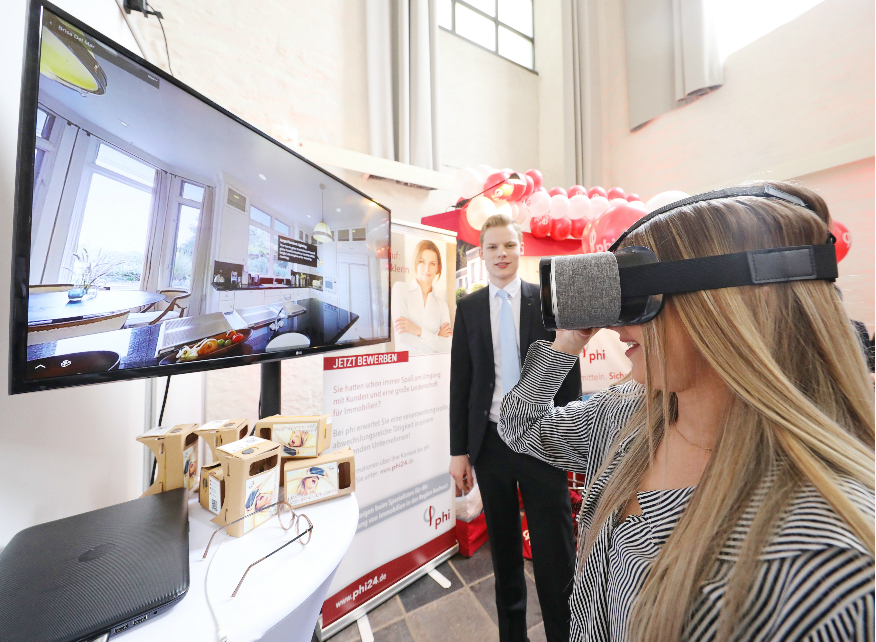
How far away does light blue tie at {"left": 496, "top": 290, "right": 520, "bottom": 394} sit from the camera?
1522 millimetres

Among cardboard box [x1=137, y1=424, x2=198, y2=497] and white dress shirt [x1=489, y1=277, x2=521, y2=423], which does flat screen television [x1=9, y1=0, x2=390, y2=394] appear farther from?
white dress shirt [x1=489, y1=277, x2=521, y2=423]

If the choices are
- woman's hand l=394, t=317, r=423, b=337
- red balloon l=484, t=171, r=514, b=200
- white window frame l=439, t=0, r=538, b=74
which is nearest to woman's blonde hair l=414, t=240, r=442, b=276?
woman's hand l=394, t=317, r=423, b=337

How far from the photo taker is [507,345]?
1.55m

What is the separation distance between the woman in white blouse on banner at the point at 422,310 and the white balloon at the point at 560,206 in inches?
38.1

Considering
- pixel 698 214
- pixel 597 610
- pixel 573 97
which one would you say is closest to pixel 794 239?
pixel 698 214

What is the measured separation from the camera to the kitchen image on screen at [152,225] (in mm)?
487

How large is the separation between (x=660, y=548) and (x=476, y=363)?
1.08 meters

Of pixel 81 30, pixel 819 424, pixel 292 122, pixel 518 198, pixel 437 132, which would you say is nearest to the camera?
pixel 819 424

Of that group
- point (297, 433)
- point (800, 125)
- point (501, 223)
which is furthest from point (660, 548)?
point (800, 125)

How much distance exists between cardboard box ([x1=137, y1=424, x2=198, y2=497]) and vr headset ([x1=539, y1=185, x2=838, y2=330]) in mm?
746

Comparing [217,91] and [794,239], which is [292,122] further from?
[794,239]

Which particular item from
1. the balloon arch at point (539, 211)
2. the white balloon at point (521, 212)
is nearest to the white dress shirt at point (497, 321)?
the balloon arch at point (539, 211)

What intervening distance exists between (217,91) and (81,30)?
1.86m

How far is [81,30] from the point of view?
1.70 feet
